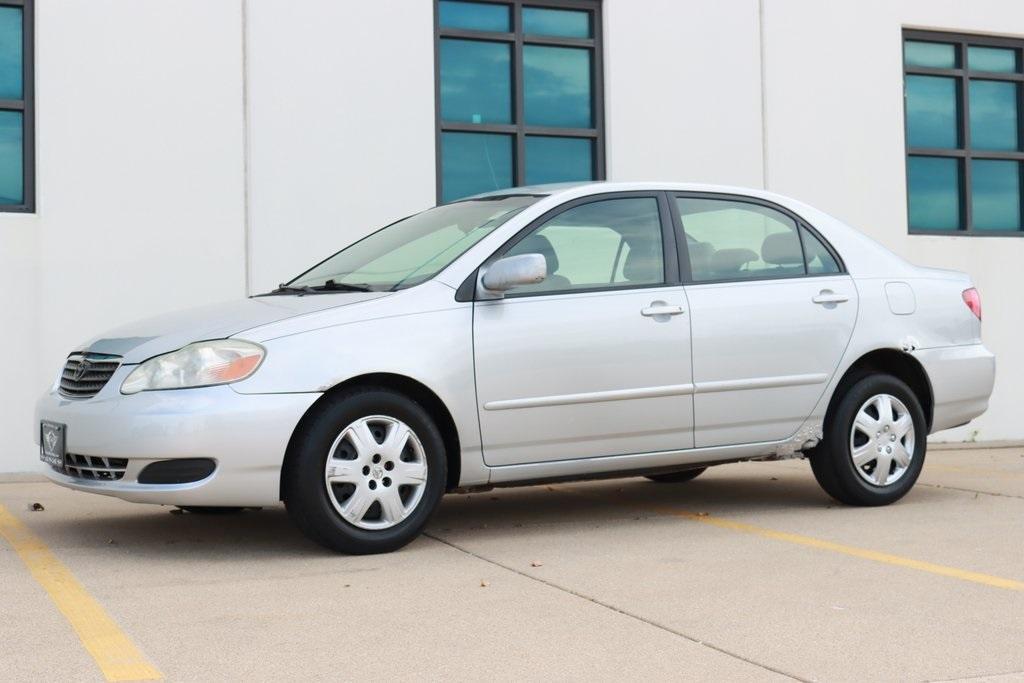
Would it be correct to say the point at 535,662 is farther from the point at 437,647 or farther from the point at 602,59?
the point at 602,59

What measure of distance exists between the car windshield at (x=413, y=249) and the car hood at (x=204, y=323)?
0.22 m

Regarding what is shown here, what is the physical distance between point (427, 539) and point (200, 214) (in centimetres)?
409

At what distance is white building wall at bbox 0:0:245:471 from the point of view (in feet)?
29.1

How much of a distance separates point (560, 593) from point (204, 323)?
2018 millimetres

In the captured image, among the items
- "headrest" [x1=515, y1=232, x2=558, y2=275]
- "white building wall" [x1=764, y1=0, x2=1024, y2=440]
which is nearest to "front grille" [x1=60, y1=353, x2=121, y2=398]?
"headrest" [x1=515, y1=232, x2=558, y2=275]

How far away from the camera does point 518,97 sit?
10.4 meters

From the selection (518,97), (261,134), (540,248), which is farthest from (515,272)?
(518,97)

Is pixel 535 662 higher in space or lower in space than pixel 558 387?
lower

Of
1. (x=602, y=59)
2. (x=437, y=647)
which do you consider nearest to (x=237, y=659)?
(x=437, y=647)

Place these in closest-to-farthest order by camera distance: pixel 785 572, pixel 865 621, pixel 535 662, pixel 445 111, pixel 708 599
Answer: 1. pixel 535 662
2. pixel 865 621
3. pixel 708 599
4. pixel 785 572
5. pixel 445 111

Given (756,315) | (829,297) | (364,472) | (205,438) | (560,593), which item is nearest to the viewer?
(560,593)

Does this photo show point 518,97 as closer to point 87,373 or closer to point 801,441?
point 801,441

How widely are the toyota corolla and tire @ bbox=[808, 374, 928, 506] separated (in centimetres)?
1

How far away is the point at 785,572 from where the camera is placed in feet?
16.8
